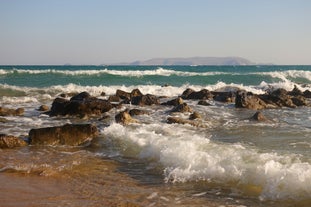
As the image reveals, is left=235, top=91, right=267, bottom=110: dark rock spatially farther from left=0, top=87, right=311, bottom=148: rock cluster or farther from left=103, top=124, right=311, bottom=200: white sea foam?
left=103, top=124, right=311, bottom=200: white sea foam

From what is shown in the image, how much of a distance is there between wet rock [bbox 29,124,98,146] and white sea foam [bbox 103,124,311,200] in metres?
1.10

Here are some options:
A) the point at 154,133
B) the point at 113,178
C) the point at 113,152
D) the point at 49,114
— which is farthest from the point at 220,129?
the point at 49,114

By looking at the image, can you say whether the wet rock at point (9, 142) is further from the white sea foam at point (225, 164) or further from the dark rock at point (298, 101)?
the dark rock at point (298, 101)

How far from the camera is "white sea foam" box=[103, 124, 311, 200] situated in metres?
5.88

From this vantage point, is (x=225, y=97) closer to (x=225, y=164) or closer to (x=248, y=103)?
(x=248, y=103)

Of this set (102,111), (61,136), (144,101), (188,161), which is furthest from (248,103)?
(188,161)

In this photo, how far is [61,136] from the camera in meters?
9.67

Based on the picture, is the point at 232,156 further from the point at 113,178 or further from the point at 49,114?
the point at 49,114

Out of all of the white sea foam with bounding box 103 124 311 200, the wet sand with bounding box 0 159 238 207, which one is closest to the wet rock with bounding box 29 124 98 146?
the white sea foam with bounding box 103 124 311 200

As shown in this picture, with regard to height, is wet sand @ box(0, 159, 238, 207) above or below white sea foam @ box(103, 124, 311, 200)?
below

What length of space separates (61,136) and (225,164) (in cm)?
437

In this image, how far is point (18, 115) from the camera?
14.4 m

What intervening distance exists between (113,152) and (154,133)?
59.4 inches

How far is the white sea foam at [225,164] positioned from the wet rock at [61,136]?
1102 mm
